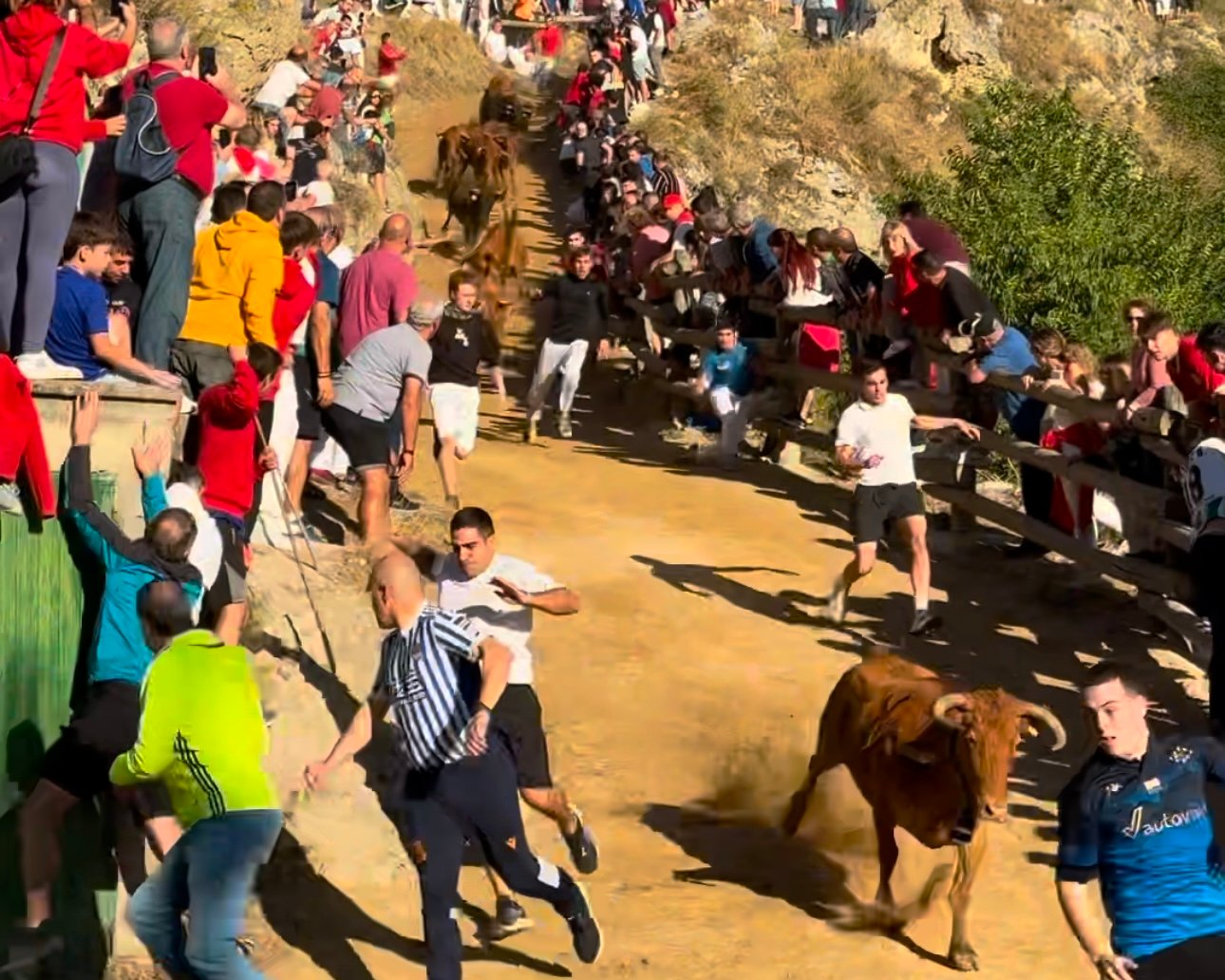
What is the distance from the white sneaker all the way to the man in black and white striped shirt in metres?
1.81

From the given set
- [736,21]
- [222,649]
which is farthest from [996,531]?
[736,21]

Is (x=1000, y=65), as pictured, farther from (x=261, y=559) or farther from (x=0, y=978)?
(x=0, y=978)

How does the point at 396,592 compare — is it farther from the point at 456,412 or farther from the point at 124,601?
the point at 456,412

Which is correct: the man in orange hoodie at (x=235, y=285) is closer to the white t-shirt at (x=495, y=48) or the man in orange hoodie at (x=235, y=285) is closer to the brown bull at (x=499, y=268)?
the brown bull at (x=499, y=268)

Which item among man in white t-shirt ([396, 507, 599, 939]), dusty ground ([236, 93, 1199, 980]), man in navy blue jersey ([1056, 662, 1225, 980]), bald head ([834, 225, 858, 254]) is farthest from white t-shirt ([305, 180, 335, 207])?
man in navy blue jersey ([1056, 662, 1225, 980])

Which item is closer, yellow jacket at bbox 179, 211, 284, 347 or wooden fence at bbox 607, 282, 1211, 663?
yellow jacket at bbox 179, 211, 284, 347

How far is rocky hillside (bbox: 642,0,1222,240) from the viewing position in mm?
32125

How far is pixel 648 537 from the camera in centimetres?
1341

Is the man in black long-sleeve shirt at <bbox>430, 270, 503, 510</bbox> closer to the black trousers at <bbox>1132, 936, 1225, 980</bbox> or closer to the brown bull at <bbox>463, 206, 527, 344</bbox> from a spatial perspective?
the brown bull at <bbox>463, 206, 527, 344</bbox>

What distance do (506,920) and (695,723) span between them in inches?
105

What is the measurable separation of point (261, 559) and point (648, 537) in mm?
4305

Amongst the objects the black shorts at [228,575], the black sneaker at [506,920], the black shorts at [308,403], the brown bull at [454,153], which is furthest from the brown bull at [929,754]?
the brown bull at [454,153]

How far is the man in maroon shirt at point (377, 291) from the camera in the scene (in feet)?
37.4

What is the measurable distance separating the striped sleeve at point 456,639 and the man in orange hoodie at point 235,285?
287 centimetres
